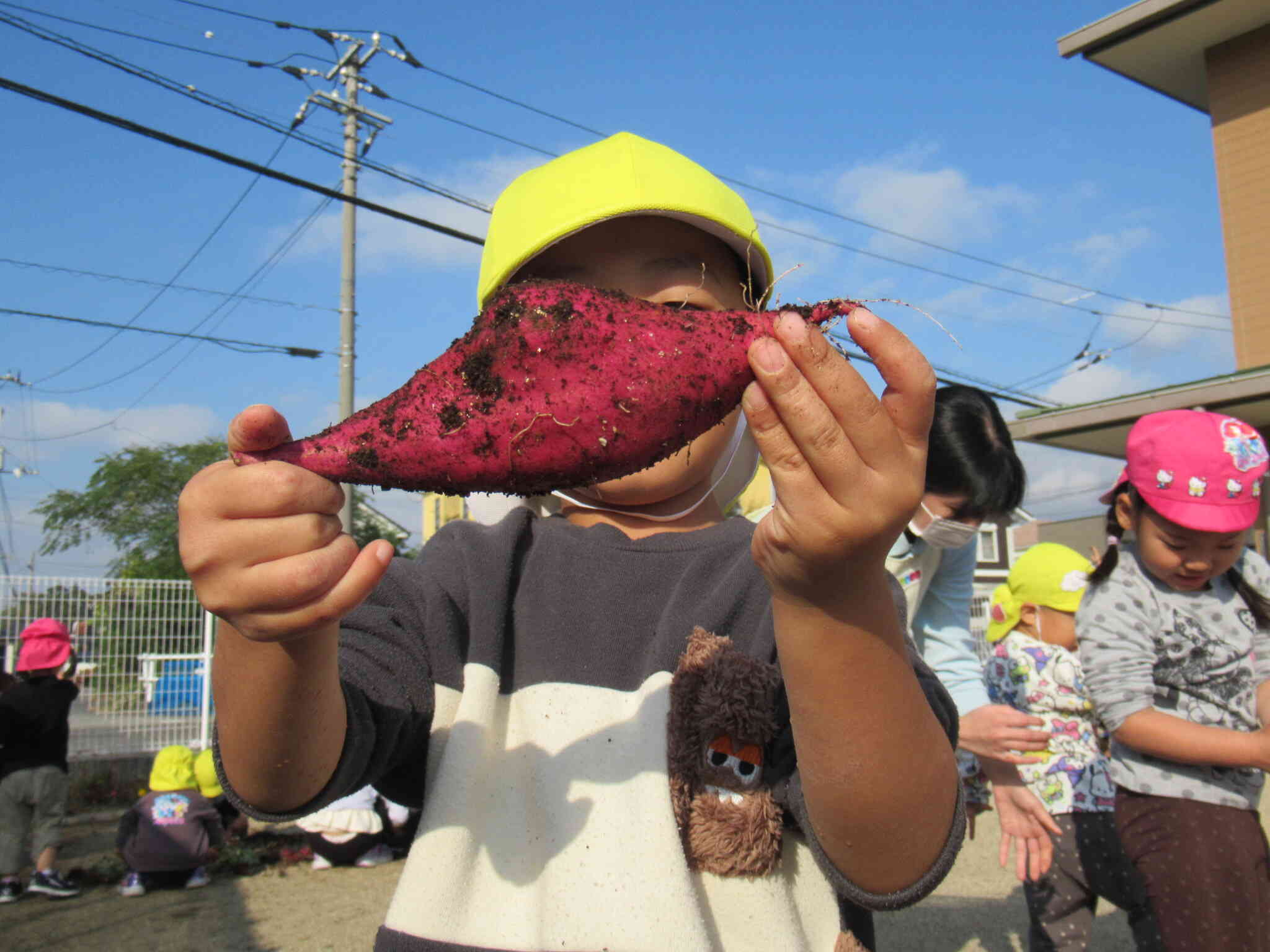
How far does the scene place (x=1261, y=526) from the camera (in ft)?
34.1

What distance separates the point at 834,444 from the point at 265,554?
2.56 ft

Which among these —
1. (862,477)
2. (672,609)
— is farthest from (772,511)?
(672,609)

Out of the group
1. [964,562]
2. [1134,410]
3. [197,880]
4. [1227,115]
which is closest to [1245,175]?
[1227,115]

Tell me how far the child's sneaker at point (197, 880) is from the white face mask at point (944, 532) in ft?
20.5

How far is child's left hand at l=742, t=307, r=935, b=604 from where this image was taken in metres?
1.11

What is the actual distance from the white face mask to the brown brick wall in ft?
32.8

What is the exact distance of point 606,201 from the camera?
170 cm

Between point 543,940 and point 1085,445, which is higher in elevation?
point 1085,445

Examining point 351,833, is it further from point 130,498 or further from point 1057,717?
point 130,498

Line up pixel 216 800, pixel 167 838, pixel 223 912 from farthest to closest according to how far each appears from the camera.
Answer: pixel 216 800 < pixel 167 838 < pixel 223 912

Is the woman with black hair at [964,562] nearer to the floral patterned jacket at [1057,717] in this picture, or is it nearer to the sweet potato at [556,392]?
the floral patterned jacket at [1057,717]

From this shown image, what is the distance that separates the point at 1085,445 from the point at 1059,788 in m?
9.18

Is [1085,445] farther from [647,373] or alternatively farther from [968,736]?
[647,373]

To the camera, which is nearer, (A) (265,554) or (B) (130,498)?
(A) (265,554)
